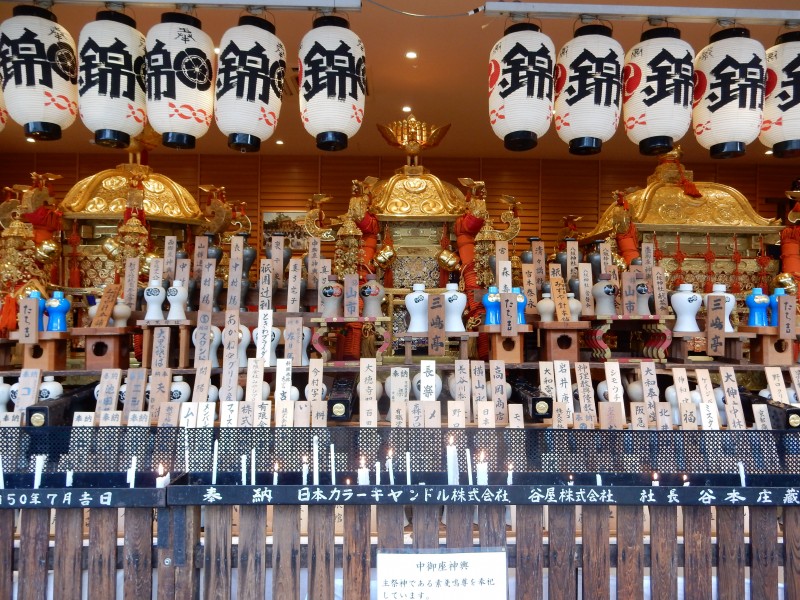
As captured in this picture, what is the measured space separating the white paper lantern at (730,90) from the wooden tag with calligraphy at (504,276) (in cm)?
132

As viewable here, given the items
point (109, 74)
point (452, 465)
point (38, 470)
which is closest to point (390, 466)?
point (452, 465)

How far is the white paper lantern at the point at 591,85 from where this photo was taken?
3129mm

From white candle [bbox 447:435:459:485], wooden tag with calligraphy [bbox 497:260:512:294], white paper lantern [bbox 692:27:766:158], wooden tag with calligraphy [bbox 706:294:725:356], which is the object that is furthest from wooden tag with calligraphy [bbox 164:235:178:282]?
wooden tag with calligraphy [bbox 706:294:725:356]

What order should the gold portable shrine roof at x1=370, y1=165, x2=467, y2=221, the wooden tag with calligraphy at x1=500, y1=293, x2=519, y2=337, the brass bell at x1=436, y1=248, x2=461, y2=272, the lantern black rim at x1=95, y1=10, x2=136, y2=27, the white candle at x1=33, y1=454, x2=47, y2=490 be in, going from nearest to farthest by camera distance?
the white candle at x1=33, y1=454, x2=47, y2=490 → the lantern black rim at x1=95, y1=10, x2=136, y2=27 → the wooden tag with calligraphy at x1=500, y1=293, x2=519, y2=337 → the brass bell at x1=436, y1=248, x2=461, y2=272 → the gold portable shrine roof at x1=370, y1=165, x2=467, y2=221

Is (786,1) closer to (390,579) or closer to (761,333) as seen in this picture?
(761,333)

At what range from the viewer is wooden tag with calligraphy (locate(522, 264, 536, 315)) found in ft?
12.2

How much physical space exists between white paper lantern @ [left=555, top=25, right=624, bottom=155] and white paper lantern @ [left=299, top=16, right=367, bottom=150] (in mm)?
1174

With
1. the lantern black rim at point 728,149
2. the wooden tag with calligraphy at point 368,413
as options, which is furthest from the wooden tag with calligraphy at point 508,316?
the lantern black rim at point 728,149

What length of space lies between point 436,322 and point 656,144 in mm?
1599

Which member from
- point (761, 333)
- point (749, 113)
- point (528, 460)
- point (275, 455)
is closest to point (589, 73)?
point (749, 113)

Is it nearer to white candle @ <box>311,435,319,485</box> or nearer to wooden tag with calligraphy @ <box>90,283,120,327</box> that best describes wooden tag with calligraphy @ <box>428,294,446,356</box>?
white candle @ <box>311,435,319,485</box>

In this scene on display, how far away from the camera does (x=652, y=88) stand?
3129mm

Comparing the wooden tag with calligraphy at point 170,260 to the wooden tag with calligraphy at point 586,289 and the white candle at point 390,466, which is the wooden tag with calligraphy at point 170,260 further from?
the wooden tag with calligraphy at point 586,289

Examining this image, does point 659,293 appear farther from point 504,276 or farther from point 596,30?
point 596,30
